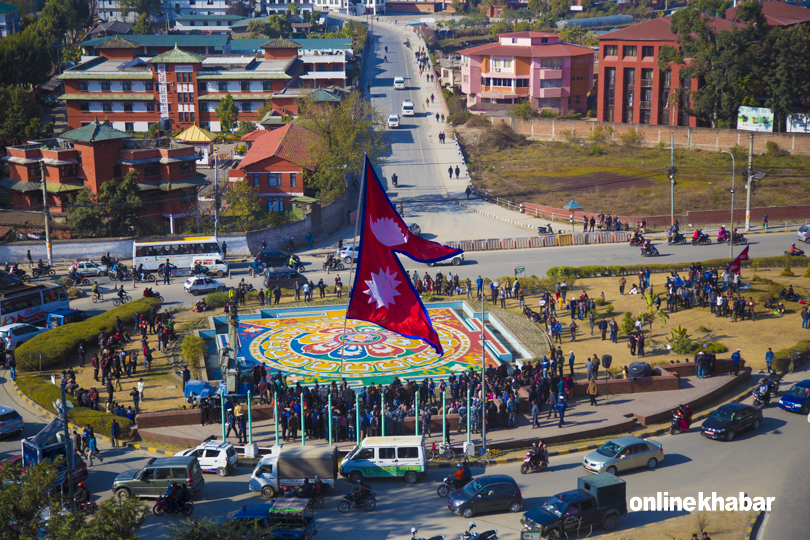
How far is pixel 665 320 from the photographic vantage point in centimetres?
4331

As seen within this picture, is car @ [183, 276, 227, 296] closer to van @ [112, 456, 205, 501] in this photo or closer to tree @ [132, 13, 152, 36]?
van @ [112, 456, 205, 501]

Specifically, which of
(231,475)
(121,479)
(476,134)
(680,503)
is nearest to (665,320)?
(680,503)

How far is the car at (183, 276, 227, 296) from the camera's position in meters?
50.1

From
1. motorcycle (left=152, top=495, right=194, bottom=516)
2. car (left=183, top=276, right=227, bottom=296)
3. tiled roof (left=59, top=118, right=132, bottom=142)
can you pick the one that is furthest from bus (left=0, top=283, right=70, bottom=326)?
motorcycle (left=152, top=495, right=194, bottom=516)

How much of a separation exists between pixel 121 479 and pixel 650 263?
3736cm

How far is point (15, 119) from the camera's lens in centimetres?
8212

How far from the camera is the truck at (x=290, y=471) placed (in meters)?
26.9

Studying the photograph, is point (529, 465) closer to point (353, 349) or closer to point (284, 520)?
point (284, 520)

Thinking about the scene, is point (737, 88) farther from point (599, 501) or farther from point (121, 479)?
point (121, 479)

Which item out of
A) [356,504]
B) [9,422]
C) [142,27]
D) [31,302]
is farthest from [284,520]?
[142,27]

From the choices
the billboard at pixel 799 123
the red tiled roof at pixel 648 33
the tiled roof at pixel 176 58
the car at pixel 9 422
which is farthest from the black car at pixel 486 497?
the tiled roof at pixel 176 58

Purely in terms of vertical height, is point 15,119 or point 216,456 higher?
point 15,119

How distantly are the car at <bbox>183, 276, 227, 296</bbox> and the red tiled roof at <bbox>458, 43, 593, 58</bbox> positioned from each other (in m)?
61.0

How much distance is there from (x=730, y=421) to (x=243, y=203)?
40.3m
